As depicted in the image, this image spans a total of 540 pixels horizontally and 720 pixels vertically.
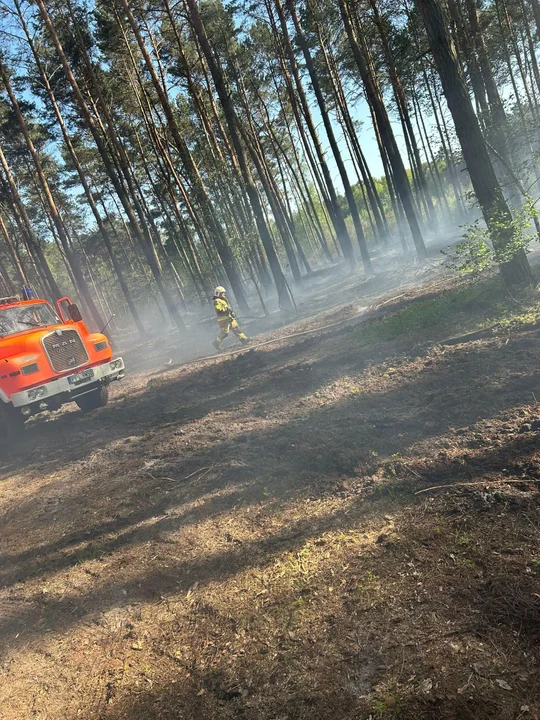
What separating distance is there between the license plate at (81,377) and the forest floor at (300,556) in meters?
1.49

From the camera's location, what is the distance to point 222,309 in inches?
559

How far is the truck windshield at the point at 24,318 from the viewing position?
8.62 m

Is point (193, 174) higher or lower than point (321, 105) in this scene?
lower

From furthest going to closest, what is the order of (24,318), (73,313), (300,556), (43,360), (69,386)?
(73,313)
(24,318)
(69,386)
(43,360)
(300,556)

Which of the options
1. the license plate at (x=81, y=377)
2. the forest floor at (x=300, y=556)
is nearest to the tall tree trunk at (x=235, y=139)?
the license plate at (x=81, y=377)

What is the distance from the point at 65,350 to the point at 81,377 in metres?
0.65

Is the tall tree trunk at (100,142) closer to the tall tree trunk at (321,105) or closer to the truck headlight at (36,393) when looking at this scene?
the tall tree trunk at (321,105)

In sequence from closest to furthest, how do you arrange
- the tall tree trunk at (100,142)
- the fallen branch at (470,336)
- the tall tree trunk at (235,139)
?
the fallen branch at (470,336) < the tall tree trunk at (235,139) < the tall tree trunk at (100,142)

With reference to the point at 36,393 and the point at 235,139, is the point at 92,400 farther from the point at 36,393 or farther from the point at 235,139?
the point at 235,139

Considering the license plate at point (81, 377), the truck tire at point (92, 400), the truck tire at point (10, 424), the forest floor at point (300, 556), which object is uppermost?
the license plate at point (81, 377)

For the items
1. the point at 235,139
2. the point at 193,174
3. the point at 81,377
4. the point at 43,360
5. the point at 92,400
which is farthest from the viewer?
the point at 193,174

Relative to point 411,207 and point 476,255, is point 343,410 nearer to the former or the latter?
point 476,255

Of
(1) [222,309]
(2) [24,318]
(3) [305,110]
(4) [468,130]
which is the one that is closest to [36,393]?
(2) [24,318]

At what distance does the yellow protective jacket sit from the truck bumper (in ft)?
15.5
